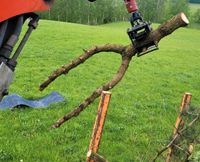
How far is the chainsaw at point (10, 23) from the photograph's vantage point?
3.35 m

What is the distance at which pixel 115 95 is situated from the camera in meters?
12.1

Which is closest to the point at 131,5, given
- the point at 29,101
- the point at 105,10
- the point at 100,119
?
the point at 100,119

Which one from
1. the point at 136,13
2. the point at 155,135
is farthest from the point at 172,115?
the point at 136,13

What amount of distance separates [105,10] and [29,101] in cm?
8175

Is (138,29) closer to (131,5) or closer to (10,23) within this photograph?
(131,5)

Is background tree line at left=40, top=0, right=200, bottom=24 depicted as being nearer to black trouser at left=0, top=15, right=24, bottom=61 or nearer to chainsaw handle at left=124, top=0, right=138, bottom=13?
chainsaw handle at left=124, top=0, right=138, bottom=13

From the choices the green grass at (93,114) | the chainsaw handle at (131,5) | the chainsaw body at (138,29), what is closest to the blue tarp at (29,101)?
the green grass at (93,114)

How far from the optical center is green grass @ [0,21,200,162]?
6.86 meters

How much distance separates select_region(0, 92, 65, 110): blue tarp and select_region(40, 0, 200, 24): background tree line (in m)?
61.0

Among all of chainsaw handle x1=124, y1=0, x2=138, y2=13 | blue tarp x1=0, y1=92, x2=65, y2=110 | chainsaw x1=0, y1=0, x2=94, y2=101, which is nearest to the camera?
chainsaw x1=0, y1=0, x2=94, y2=101

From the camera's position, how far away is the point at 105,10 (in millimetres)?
90500

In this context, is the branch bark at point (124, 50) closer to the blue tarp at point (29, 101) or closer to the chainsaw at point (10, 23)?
the chainsaw at point (10, 23)

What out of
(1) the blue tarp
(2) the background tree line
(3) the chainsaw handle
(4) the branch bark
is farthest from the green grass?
(2) the background tree line

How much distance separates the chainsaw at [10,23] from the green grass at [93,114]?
6.97ft
